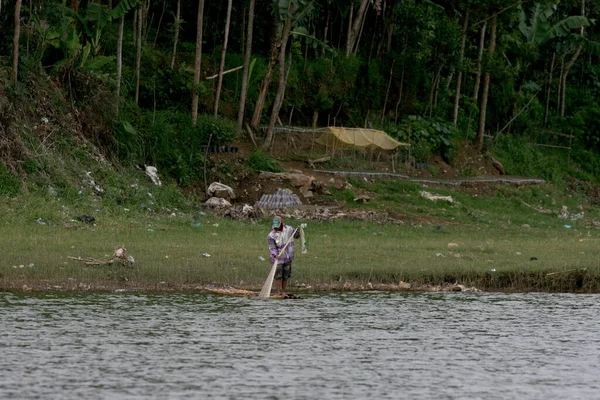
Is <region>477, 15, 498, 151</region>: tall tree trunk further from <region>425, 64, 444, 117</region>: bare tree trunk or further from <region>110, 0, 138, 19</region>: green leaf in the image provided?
<region>110, 0, 138, 19</region>: green leaf

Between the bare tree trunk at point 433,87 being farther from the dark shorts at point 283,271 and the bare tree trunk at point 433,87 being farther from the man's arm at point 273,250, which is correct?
the man's arm at point 273,250

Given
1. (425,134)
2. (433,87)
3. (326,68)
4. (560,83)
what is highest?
(560,83)

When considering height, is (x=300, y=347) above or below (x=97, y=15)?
below

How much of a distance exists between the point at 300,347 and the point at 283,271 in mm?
3922

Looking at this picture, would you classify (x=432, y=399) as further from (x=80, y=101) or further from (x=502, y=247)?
(x=80, y=101)

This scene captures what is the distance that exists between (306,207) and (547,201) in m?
12.7

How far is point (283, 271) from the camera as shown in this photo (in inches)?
713

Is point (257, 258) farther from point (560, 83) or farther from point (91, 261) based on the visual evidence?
point (560, 83)

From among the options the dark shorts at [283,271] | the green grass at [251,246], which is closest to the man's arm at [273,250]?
the dark shorts at [283,271]

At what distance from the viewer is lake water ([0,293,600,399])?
12102 millimetres

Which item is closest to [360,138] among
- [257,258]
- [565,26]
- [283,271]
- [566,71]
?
[565,26]

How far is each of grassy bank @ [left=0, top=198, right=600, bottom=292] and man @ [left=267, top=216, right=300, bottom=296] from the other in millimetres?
800

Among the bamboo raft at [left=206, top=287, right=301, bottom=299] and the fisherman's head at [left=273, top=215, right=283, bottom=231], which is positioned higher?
the fisherman's head at [left=273, top=215, right=283, bottom=231]

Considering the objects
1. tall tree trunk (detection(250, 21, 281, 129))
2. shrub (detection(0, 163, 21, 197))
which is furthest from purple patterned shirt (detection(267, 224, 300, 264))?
tall tree trunk (detection(250, 21, 281, 129))
